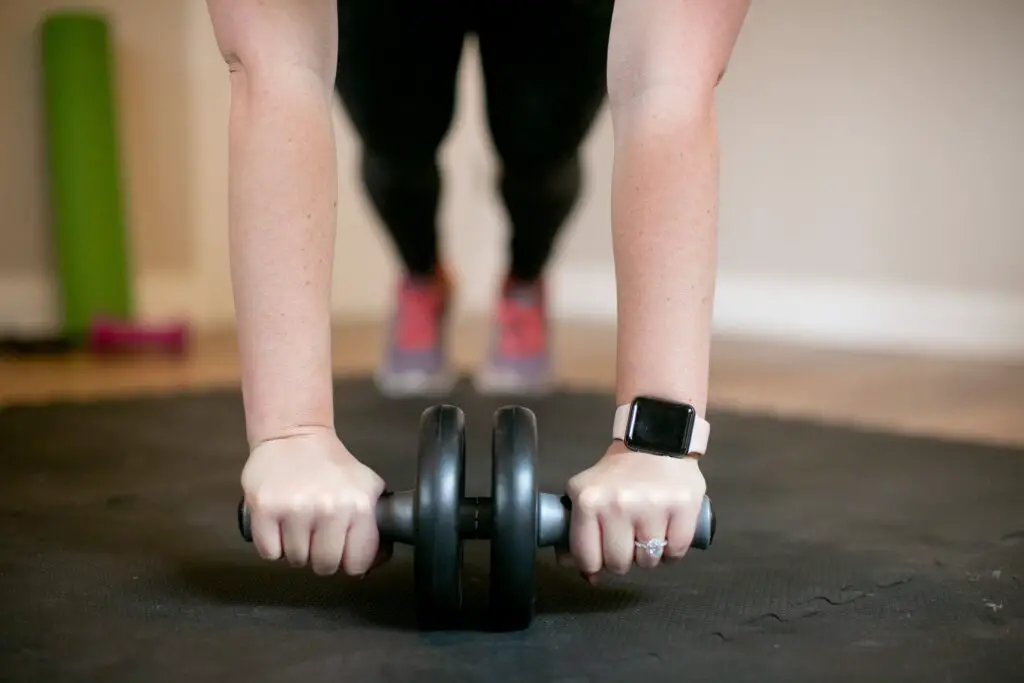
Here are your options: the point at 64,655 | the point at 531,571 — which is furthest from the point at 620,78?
the point at 64,655

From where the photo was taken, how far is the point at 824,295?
259cm

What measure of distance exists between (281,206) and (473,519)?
10.9 inches

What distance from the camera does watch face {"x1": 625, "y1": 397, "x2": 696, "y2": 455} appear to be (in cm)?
76

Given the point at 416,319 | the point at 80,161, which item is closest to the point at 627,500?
the point at 416,319

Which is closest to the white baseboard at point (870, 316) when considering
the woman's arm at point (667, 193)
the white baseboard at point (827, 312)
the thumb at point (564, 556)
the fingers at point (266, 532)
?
the white baseboard at point (827, 312)

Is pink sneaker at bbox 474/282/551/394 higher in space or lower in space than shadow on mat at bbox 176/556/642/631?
higher

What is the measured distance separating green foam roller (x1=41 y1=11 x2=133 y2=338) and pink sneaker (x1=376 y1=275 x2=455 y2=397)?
0.80 meters

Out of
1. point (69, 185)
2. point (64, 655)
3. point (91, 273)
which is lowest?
point (64, 655)

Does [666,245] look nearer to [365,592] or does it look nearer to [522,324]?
[365,592]

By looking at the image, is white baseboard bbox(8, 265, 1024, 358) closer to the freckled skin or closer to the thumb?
the freckled skin

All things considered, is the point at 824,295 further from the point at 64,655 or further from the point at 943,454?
the point at 64,655

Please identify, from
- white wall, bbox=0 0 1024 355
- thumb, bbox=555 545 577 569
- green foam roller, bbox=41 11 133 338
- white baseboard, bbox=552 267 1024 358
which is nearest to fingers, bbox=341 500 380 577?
thumb, bbox=555 545 577 569

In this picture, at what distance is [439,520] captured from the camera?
2.20 feet

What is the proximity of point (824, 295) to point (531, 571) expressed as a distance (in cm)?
205
